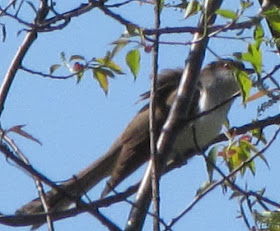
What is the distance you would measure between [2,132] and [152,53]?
1.83 ft

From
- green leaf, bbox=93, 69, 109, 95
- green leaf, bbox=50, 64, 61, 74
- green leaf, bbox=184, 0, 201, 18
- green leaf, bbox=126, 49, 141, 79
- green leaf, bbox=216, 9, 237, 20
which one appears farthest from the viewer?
green leaf, bbox=93, 69, 109, 95

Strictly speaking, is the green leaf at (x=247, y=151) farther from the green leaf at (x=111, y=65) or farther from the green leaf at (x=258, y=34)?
the green leaf at (x=258, y=34)

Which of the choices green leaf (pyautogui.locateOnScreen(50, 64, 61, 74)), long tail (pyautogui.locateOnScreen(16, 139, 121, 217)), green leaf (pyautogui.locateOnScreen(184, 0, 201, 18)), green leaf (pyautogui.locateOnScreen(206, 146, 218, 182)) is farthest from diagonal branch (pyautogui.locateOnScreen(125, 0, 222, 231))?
long tail (pyautogui.locateOnScreen(16, 139, 121, 217))

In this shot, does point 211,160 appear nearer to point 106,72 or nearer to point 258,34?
point 106,72

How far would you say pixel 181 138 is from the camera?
17.6 feet

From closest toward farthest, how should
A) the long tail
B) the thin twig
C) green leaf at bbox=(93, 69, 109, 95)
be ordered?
the thin twig
green leaf at bbox=(93, 69, 109, 95)
the long tail

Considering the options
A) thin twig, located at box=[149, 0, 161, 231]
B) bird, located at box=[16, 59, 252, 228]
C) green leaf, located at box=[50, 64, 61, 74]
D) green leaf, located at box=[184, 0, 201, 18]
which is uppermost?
bird, located at box=[16, 59, 252, 228]

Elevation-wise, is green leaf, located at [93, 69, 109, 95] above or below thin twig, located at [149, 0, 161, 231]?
above

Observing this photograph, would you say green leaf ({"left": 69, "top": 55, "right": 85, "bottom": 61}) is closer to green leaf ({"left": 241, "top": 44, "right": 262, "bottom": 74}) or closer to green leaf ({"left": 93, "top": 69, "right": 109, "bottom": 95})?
green leaf ({"left": 93, "top": 69, "right": 109, "bottom": 95})

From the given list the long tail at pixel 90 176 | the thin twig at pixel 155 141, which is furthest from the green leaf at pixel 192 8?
the long tail at pixel 90 176

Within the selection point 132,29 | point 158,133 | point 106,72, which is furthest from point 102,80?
point 158,133

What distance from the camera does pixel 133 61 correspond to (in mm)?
3029

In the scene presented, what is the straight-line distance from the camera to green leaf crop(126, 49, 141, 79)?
302 centimetres

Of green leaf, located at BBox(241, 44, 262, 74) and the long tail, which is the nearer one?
green leaf, located at BBox(241, 44, 262, 74)
